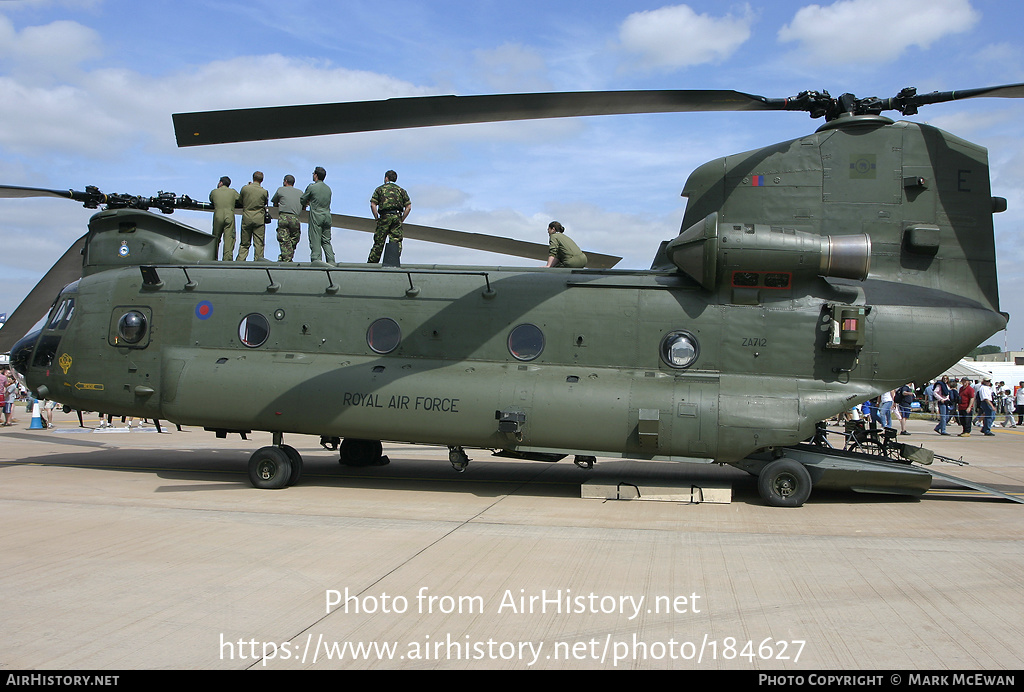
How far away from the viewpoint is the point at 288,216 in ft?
39.0

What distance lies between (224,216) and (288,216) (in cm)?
114

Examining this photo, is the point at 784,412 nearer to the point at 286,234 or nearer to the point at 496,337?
the point at 496,337

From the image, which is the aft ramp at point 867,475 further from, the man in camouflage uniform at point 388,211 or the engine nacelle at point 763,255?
the man in camouflage uniform at point 388,211

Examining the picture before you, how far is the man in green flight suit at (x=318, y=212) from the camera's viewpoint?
1150 cm

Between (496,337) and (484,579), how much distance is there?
15.7 feet

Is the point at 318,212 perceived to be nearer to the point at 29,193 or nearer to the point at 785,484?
the point at 29,193

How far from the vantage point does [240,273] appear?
11133mm

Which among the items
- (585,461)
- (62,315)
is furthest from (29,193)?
(585,461)

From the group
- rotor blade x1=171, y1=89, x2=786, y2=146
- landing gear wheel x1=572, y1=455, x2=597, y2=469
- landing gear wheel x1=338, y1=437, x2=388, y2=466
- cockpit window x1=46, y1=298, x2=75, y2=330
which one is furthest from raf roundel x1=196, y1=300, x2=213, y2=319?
landing gear wheel x1=572, y1=455, x2=597, y2=469

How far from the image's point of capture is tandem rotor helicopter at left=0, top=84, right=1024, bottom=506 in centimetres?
944

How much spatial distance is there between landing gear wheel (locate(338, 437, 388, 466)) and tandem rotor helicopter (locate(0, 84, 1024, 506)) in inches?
73.0

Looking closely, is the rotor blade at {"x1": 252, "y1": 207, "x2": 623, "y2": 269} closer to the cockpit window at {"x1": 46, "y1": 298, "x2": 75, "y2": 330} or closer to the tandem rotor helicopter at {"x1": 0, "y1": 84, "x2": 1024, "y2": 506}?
the tandem rotor helicopter at {"x1": 0, "y1": 84, "x2": 1024, "y2": 506}

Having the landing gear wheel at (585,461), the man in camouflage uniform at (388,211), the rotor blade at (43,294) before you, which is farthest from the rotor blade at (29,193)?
the landing gear wheel at (585,461)

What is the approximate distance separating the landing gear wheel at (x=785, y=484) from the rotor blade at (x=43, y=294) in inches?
462
